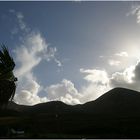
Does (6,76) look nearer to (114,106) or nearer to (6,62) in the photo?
(6,62)

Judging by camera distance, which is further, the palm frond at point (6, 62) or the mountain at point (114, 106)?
the mountain at point (114, 106)

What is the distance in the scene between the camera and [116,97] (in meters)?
48.6

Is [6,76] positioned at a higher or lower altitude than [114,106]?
lower

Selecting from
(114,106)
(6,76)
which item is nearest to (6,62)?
(6,76)

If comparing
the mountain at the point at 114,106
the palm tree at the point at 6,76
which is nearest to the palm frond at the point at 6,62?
the palm tree at the point at 6,76

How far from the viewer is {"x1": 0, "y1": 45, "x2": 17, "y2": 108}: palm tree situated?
13.5 metres

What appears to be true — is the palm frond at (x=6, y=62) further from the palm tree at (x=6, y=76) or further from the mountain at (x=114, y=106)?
the mountain at (x=114, y=106)

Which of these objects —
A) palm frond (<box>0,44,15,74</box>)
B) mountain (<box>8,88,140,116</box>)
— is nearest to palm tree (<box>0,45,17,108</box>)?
palm frond (<box>0,44,15,74</box>)

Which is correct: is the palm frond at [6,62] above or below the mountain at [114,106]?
below

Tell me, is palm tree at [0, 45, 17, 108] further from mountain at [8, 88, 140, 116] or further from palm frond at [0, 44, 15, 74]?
mountain at [8, 88, 140, 116]

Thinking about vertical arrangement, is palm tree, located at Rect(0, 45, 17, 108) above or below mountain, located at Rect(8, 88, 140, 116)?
below

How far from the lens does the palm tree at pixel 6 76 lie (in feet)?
44.4

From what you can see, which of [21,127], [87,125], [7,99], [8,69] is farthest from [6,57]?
[87,125]

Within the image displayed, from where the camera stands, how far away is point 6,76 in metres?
13.7
